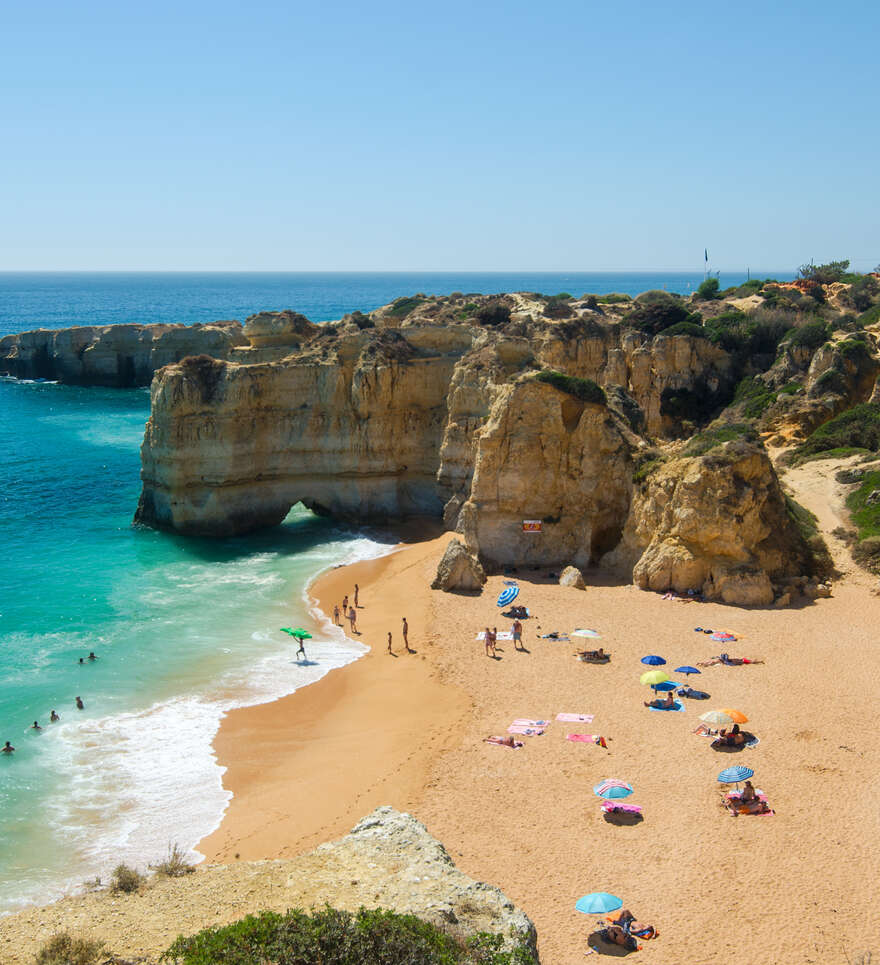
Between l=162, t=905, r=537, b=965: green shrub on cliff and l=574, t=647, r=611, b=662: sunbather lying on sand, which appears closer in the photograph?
l=162, t=905, r=537, b=965: green shrub on cliff

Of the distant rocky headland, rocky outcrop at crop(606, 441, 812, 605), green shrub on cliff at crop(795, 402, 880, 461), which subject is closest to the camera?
rocky outcrop at crop(606, 441, 812, 605)

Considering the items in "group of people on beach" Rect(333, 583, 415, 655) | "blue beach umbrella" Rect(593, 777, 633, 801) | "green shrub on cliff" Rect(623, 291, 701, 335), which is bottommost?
"group of people on beach" Rect(333, 583, 415, 655)

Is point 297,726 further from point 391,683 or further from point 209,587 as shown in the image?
point 209,587

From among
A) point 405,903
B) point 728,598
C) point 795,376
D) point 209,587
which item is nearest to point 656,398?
point 795,376

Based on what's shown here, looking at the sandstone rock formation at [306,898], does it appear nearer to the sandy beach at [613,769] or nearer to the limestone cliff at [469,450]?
the sandy beach at [613,769]

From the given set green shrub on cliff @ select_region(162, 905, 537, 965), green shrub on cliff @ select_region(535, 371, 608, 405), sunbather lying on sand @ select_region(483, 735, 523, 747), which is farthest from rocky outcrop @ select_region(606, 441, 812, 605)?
green shrub on cliff @ select_region(162, 905, 537, 965)

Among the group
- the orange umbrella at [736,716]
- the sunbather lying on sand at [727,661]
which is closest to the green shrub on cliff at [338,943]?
the orange umbrella at [736,716]

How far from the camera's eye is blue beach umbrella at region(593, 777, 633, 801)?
53.2ft

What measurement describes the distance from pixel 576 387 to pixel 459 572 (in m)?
7.56

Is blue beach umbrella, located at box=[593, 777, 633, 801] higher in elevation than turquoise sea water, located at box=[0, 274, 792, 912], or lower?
higher

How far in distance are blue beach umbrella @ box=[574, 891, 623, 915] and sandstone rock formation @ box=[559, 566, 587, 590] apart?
15193 millimetres

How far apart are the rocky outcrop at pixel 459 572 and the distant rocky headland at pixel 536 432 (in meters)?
0.08

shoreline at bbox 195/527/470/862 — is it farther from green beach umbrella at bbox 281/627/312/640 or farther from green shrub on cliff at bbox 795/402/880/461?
green shrub on cliff at bbox 795/402/880/461

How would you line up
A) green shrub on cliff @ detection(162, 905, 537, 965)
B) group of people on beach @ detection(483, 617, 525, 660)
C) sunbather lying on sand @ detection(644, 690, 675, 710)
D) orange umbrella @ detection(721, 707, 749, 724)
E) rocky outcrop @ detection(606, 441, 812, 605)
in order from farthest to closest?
1. rocky outcrop @ detection(606, 441, 812, 605)
2. group of people on beach @ detection(483, 617, 525, 660)
3. sunbather lying on sand @ detection(644, 690, 675, 710)
4. orange umbrella @ detection(721, 707, 749, 724)
5. green shrub on cliff @ detection(162, 905, 537, 965)
